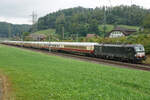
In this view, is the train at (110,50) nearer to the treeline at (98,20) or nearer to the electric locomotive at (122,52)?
the electric locomotive at (122,52)

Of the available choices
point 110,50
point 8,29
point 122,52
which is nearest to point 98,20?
point 8,29

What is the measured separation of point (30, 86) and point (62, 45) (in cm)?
4429

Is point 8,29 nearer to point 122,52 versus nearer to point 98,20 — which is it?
point 98,20

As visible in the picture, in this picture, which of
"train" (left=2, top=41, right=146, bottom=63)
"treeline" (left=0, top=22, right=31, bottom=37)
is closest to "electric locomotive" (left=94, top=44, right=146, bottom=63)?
"train" (left=2, top=41, right=146, bottom=63)

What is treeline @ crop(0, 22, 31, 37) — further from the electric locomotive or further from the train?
the electric locomotive

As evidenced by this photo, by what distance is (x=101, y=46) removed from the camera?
3672cm

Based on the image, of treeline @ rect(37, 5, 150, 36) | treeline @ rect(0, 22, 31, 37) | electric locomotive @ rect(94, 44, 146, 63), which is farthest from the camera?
treeline @ rect(0, 22, 31, 37)

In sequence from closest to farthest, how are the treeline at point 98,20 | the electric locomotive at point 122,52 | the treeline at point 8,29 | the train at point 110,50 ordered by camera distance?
the electric locomotive at point 122,52, the train at point 110,50, the treeline at point 98,20, the treeline at point 8,29

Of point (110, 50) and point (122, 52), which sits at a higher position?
point (110, 50)

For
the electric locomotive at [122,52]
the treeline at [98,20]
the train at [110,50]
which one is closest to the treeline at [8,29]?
the treeline at [98,20]

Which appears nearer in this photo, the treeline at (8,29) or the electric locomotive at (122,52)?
the electric locomotive at (122,52)

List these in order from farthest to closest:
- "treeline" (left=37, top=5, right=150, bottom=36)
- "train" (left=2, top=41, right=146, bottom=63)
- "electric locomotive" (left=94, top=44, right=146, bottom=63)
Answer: "treeline" (left=37, top=5, right=150, bottom=36), "train" (left=2, top=41, right=146, bottom=63), "electric locomotive" (left=94, top=44, right=146, bottom=63)

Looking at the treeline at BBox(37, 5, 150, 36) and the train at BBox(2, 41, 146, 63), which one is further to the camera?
the treeline at BBox(37, 5, 150, 36)

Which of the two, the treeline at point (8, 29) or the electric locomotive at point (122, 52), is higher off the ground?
the treeline at point (8, 29)
